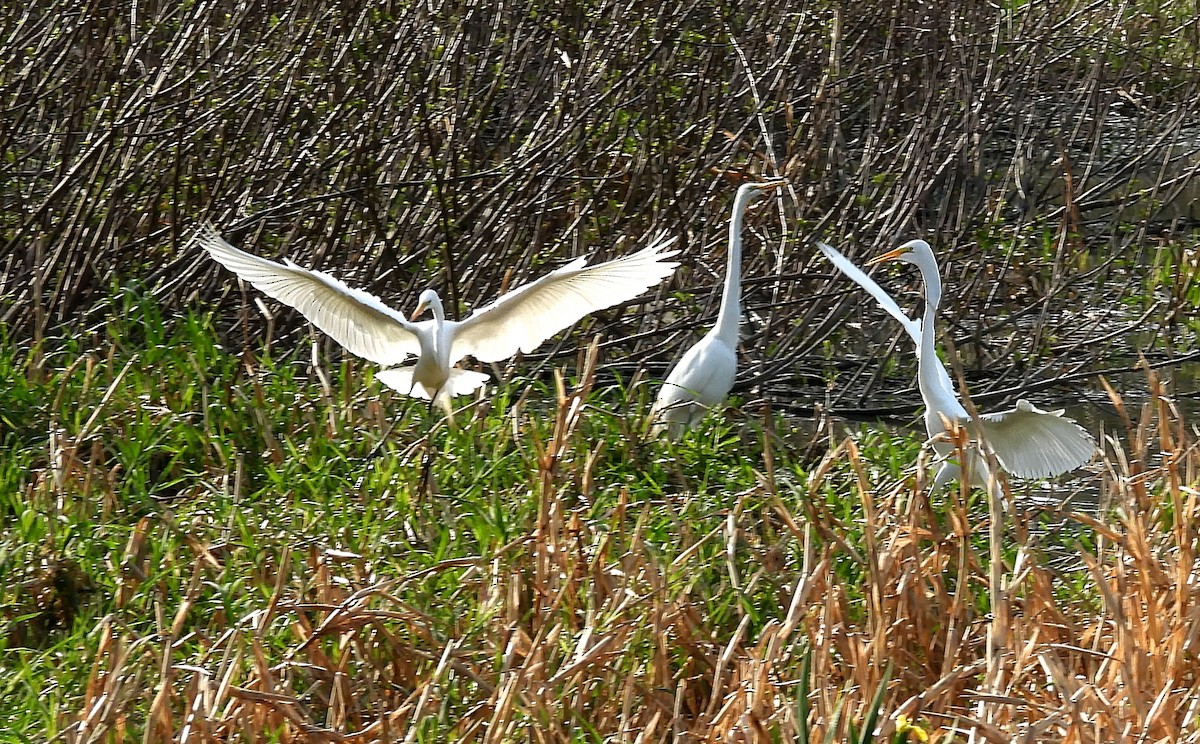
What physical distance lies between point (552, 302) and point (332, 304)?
23.8 inches

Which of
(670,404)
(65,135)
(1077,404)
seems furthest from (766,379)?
(65,135)

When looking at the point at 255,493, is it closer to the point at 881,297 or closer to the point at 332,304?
the point at 332,304

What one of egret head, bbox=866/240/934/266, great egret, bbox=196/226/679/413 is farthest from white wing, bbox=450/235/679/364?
egret head, bbox=866/240/934/266

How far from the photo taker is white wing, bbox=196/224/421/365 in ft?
12.7

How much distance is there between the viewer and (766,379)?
488 centimetres

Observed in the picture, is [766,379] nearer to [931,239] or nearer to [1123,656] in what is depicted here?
[931,239]

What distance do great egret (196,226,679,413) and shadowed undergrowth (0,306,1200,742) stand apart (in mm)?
166

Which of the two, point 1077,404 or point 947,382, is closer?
point 947,382

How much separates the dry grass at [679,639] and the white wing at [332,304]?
0.83 meters

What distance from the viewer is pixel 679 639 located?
2.92 metres

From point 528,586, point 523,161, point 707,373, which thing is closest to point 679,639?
point 528,586

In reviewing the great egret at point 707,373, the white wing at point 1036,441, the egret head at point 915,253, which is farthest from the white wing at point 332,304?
the white wing at point 1036,441

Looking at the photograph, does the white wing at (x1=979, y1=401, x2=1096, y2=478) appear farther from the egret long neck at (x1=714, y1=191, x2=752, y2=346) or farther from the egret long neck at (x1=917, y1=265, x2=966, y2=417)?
the egret long neck at (x1=714, y1=191, x2=752, y2=346)

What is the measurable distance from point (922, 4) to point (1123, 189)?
6.90 feet
